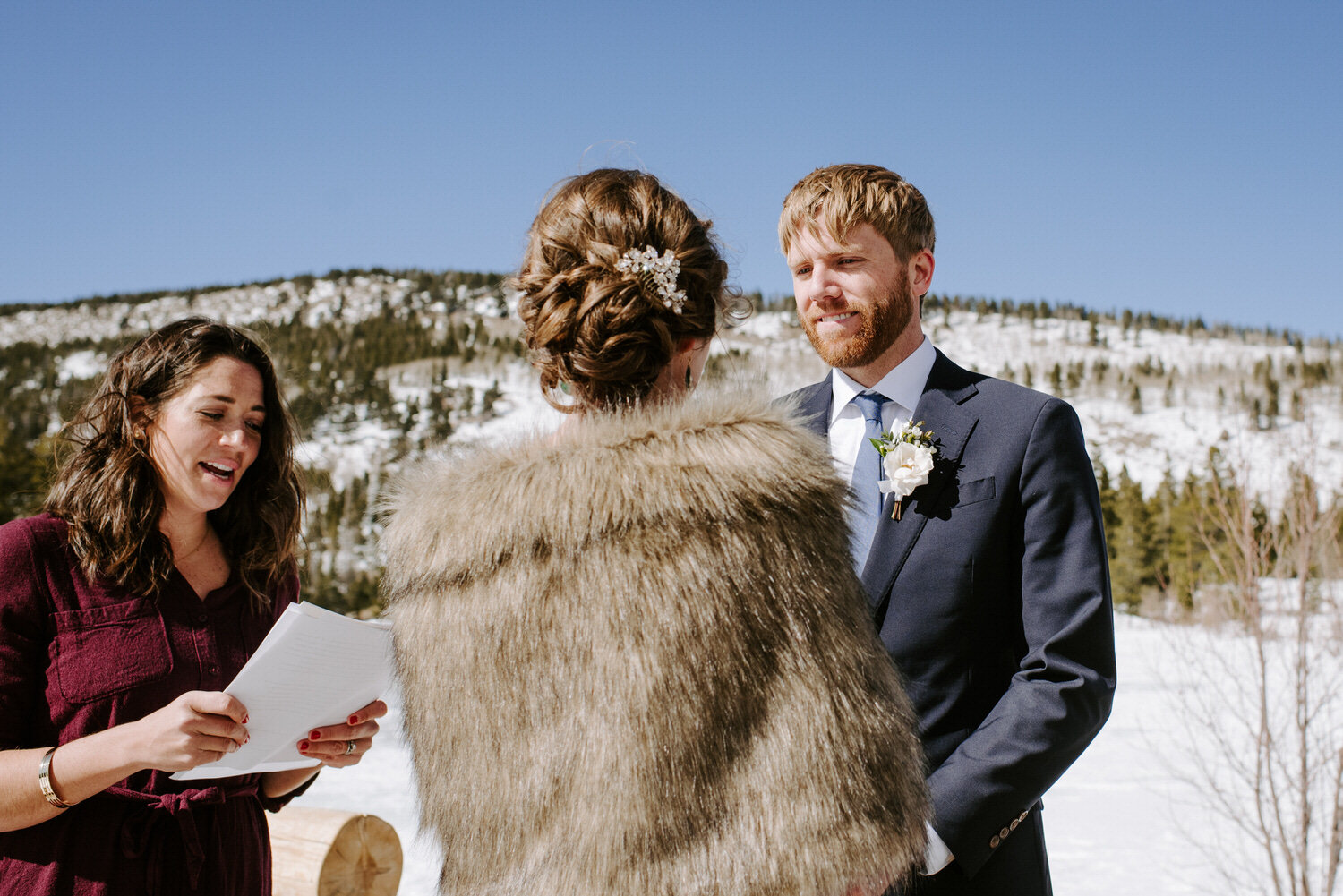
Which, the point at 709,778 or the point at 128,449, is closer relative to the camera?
the point at 709,778

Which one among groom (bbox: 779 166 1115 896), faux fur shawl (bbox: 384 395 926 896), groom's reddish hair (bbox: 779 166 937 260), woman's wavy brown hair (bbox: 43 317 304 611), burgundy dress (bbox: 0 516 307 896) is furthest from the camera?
groom's reddish hair (bbox: 779 166 937 260)

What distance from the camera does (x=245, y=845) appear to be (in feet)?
7.52

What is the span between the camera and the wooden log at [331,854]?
12.0 feet

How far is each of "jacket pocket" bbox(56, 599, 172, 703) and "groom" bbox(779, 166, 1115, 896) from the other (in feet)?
5.85

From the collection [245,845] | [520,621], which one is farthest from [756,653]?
A: [245,845]

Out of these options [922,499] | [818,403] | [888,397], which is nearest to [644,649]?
[922,499]

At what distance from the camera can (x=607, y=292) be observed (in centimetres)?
147

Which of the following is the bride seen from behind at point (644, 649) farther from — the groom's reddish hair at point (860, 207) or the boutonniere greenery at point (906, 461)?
the groom's reddish hair at point (860, 207)

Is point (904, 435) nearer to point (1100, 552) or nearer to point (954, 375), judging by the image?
point (954, 375)

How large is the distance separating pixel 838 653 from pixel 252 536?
192 centimetres


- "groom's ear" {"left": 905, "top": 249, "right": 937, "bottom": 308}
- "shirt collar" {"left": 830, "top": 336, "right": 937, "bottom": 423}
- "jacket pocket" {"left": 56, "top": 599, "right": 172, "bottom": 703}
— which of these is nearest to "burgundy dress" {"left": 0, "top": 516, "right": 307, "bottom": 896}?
"jacket pocket" {"left": 56, "top": 599, "right": 172, "bottom": 703}

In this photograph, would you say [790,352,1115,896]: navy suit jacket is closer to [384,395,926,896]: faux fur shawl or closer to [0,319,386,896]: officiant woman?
[384,395,926,896]: faux fur shawl

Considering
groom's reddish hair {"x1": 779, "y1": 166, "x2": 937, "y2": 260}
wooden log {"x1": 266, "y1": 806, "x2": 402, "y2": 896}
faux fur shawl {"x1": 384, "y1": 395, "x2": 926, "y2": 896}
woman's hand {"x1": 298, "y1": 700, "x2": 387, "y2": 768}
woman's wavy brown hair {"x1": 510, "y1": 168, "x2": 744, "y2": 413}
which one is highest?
groom's reddish hair {"x1": 779, "y1": 166, "x2": 937, "y2": 260}

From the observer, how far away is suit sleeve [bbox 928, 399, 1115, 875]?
6.04 ft
